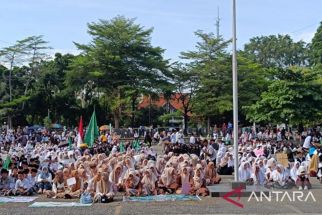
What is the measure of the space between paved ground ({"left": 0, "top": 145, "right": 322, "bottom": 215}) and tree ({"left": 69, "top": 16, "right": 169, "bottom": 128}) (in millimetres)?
32793

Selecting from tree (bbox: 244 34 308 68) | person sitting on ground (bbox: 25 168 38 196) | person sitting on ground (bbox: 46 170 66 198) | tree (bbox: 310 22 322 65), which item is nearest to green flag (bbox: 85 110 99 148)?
person sitting on ground (bbox: 25 168 38 196)

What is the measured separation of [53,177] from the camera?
1638cm

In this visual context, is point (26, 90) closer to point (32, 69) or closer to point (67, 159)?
point (32, 69)

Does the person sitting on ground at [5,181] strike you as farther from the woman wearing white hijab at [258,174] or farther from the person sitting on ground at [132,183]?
the woman wearing white hijab at [258,174]

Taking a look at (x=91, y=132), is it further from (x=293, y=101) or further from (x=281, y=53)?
(x=281, y=53)

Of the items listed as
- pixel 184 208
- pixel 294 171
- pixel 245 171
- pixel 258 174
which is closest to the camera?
pixel 184 208

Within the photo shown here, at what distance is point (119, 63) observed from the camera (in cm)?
4625

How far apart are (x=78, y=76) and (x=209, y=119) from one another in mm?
13714

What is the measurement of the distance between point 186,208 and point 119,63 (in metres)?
34.7

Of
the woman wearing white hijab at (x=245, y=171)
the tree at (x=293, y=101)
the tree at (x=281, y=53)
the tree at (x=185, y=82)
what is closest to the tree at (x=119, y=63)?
the tree at (x=185, y=82)

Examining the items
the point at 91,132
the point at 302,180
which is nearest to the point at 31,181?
the point at 302,180

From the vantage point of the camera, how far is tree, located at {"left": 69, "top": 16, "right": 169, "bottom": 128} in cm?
4616

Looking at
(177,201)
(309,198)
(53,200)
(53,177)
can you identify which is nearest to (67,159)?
(53,177)

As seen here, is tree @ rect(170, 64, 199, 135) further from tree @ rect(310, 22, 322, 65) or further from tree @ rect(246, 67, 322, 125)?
tree @ rect(310, 22, 322, 65)
